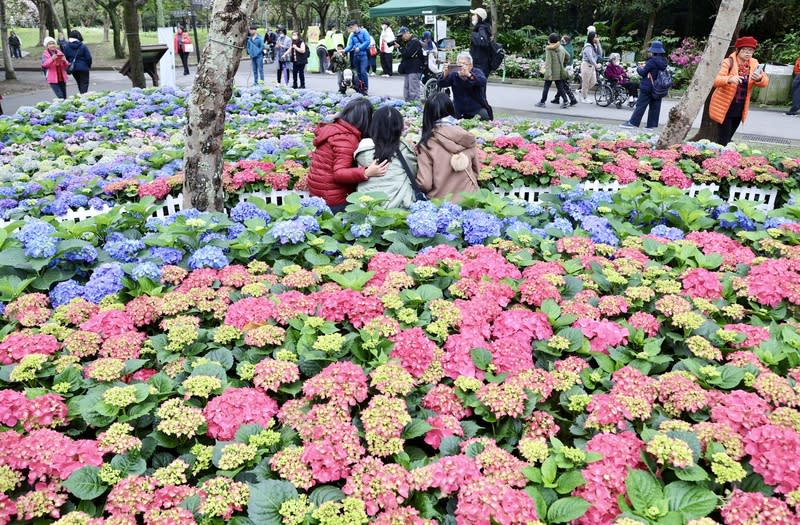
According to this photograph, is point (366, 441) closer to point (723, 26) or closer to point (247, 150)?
point (247, 150)

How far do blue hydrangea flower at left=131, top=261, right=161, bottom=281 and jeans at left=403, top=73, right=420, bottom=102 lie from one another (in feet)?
39.7

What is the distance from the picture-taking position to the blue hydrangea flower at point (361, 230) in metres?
3.76

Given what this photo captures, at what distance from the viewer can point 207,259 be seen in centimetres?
332

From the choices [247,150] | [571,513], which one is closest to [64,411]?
[571,513]

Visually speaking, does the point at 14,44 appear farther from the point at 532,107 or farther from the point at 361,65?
the point at 532,107

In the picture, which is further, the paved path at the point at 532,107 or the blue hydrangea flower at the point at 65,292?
the paved path at the point at 532,107

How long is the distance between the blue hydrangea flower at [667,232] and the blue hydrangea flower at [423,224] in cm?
146

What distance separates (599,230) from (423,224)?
3.64 ft

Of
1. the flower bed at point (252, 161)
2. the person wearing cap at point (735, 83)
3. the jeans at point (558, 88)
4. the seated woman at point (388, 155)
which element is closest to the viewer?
the seated woman at point (388, 155)

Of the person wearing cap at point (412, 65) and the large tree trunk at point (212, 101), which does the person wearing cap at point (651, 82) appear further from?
the large tree trunk at point (212, 101)

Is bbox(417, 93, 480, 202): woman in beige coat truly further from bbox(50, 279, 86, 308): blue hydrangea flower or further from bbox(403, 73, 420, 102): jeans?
bbox(403, 73, 420, 102): jeans

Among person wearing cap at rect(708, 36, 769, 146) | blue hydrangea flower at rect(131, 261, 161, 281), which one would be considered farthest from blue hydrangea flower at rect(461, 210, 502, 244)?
person wearing cap at rect(708, 36, 769, 146)

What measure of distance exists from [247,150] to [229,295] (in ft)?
11.9

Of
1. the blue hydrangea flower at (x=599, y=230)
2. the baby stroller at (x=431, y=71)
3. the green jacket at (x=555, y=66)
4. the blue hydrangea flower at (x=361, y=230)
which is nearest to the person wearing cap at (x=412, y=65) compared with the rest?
the baby stroller at (x=431, y=71)
